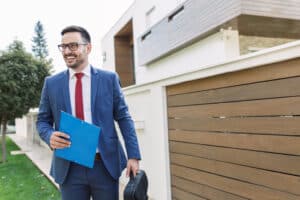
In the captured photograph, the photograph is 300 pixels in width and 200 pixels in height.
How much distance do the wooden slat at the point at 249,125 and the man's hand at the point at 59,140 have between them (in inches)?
52.1

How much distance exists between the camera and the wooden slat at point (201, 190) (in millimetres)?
2799

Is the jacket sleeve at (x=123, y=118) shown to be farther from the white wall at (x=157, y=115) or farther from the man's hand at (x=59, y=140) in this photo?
the white wall at (x=157, y=115)

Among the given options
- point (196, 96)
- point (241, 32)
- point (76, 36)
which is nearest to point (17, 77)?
point (241, 32)

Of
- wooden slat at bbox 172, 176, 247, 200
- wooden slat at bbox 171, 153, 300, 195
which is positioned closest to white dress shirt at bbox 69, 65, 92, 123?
wooden slat at bbox 171, 153, 300, 195

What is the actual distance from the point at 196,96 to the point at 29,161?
7.35 meters

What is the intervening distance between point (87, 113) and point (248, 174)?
1.32m

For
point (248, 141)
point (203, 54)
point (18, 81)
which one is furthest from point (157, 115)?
point (18, 81)

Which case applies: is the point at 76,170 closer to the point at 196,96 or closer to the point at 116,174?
the point at 116,174

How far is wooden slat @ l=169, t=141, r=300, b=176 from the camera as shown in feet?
7.08

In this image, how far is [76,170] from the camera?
79.7 inches

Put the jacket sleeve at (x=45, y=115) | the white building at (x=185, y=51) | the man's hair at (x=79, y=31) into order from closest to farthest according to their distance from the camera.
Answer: the man's hair at (x=79, y=31), the jacket sleeve at (x=45, y=115), the white building at (x=185, y=51)

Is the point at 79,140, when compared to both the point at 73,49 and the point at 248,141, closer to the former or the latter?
the point at 73,49

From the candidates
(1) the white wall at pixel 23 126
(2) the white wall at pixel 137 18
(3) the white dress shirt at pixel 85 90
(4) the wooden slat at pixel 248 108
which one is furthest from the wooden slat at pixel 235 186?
(1) the white wall at pixel 23 126

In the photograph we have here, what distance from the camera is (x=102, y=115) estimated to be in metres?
2.04
